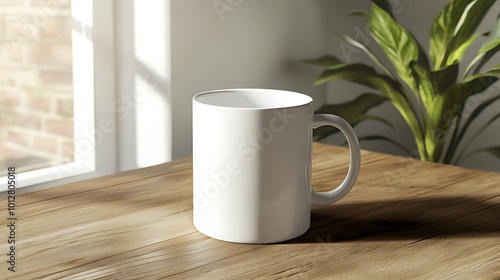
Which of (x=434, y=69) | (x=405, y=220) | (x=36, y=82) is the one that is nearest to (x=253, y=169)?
(x=405, y=220)

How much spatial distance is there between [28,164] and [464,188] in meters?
0.91

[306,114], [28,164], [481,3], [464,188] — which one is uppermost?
[481,3]

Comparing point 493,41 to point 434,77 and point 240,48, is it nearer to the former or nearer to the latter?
point 434,77

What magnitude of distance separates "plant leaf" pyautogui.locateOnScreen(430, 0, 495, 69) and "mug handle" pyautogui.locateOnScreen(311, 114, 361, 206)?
810mm

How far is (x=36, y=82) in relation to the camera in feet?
3.92

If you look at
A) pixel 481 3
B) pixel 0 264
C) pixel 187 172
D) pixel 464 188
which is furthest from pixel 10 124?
pixel 481 3

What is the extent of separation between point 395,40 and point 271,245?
935 mm

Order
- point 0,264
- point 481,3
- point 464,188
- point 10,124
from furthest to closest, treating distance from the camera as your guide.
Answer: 1. point 481,3
2. point 10,124
3. point 464,188
4. point 0,264

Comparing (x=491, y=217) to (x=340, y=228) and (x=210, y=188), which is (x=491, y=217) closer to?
(x=340, y=228)

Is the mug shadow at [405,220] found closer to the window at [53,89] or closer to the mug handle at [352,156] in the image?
the mug handle at [352,156]

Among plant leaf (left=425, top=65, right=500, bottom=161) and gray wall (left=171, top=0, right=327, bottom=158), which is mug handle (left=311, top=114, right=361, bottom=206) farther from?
plant leaf (left=425, top=65, right=500, bottom=161)

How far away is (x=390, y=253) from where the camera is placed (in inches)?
22.5

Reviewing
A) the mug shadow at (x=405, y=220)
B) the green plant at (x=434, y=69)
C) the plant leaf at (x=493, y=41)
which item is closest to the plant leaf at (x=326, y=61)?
the green plant at (x=434, y=69)

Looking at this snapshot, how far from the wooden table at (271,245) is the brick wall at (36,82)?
464 millimetres
